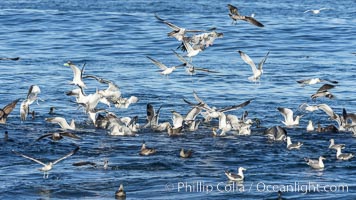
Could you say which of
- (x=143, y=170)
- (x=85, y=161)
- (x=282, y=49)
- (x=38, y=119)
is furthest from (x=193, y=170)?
(x=282, y=49)

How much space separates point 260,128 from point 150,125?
2852 mm

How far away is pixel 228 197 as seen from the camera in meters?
17.9

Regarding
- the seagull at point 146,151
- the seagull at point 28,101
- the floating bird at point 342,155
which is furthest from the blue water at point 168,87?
the seagull at point 28,101

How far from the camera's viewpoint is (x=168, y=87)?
3005 cm

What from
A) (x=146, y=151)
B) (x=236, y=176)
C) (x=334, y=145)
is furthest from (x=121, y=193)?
(x=334, y=145)

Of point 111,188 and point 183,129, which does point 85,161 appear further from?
point 183,129

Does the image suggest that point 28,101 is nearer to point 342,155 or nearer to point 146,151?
point 146,151

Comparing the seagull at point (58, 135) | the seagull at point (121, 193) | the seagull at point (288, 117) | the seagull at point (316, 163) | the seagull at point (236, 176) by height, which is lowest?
the seagull at point (121, 193)

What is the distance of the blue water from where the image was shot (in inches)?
744

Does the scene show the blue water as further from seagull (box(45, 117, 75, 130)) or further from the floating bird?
seagull (box(45, 117, 75, 130))

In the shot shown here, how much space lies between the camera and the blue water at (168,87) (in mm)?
18906

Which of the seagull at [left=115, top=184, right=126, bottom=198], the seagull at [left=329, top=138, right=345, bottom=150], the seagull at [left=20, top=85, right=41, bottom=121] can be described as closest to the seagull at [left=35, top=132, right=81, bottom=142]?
the seagull at [left=20, top=85, right=41, bottom=121]

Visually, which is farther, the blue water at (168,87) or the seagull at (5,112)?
the seagull at (5,112)

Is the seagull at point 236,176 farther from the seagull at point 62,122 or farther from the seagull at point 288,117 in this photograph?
the seagull at point 62,122
